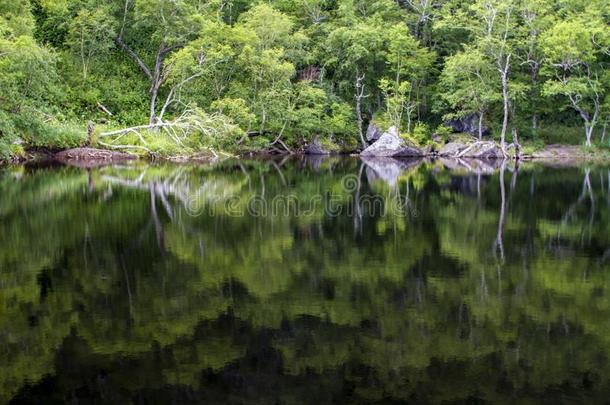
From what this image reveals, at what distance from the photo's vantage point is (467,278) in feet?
35.0

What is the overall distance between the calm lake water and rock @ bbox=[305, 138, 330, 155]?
3130 centimetres

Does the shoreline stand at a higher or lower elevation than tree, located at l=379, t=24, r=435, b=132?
lower

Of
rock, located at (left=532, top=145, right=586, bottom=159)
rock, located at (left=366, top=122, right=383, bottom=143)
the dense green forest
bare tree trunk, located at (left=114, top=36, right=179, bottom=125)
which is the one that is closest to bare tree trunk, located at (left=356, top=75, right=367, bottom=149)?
the dense green forest

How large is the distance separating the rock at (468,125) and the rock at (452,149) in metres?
1.55

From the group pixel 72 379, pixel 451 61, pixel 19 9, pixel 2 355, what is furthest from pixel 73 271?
pixel 451 61

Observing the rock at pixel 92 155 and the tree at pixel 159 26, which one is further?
the tree at pixel 159 26

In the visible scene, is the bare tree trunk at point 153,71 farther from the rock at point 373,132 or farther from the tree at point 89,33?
the rock at point 373,132

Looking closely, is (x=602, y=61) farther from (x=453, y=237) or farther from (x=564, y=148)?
(x=453, y=237)

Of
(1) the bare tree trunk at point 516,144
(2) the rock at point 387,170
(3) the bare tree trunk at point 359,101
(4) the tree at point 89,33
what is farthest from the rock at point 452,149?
(4) the tree at point 89,33

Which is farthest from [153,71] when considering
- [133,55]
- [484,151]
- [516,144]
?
[516,144]

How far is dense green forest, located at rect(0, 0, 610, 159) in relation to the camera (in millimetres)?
41531

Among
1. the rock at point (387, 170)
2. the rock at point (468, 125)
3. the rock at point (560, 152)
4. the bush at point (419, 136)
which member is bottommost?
the rock at point (387, 170)

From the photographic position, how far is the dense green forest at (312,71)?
41.5 metres

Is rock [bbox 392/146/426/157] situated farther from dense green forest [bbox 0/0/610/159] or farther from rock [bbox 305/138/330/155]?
rock [bbox 305/138/330/155]
